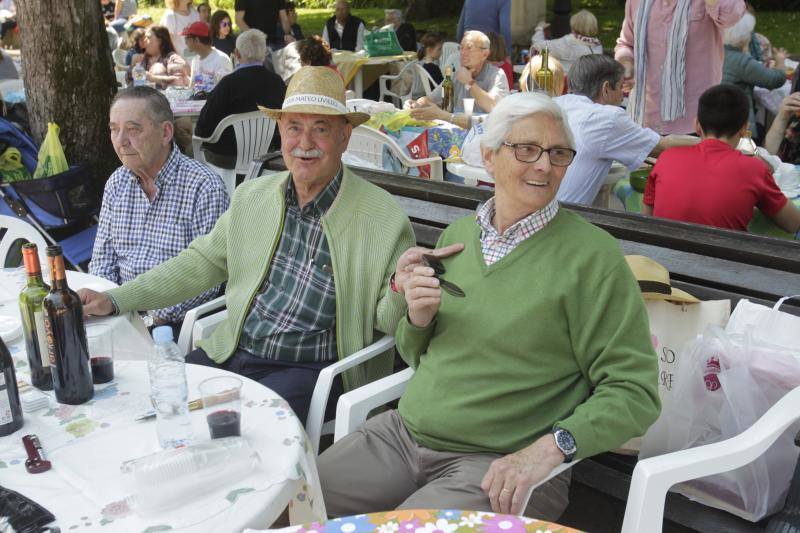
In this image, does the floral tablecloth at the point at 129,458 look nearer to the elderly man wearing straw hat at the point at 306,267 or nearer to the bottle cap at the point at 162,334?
the bottle cap at the point at 162,334

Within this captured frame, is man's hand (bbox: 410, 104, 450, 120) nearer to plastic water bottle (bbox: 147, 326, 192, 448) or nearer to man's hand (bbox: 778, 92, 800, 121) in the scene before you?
man's hand (bbox: 778, 92, 800, 121)

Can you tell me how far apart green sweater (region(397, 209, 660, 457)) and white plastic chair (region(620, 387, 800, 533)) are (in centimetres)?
11

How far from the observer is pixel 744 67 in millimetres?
6191

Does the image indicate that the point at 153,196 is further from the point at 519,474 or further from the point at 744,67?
the point at 744,67

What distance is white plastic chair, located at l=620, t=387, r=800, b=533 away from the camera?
1.74 metres

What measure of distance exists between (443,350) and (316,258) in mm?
612

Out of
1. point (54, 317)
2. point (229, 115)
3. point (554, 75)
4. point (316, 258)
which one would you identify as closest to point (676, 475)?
point (316, 258)

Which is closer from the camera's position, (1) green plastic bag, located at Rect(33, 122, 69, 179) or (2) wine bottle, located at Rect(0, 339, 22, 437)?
(2) wine bottle, located at Rect(0, 339, 22, 437)

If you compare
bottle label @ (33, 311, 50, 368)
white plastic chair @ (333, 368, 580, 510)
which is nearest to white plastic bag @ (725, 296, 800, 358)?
white plastic chair @ (333, 368, 580, 510)

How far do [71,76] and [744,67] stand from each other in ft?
15.5

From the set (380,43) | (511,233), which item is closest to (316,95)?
(511,233)

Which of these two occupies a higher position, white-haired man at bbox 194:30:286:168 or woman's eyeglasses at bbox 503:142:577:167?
woman's eyeglasses at bbox 503:142:577:167

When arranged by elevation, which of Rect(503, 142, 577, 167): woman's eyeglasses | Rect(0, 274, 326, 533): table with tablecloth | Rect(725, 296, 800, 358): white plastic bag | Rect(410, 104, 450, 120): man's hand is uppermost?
Rect(503, 142, 577, 167): woman's eyeglasses

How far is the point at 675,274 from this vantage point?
2463 millimetres
